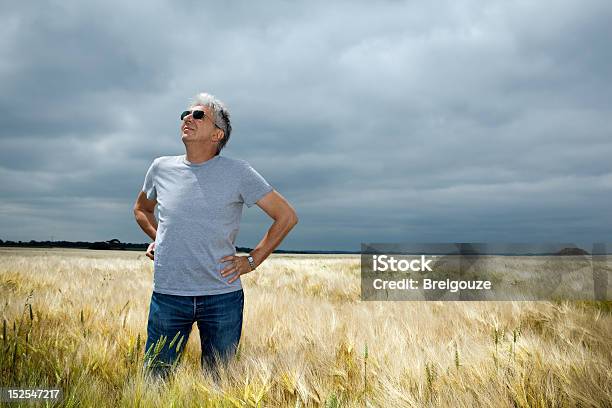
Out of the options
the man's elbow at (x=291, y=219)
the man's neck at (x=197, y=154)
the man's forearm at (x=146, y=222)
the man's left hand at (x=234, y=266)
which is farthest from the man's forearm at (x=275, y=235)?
the man's forearm at (x=146, y=222)

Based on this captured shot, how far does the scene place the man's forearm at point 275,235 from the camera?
10.3ft

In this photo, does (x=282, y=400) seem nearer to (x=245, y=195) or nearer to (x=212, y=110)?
(x=245, y=195)

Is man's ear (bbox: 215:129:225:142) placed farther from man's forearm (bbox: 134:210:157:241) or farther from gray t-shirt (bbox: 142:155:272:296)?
man's forearm (bbox: 134:210:157:241)

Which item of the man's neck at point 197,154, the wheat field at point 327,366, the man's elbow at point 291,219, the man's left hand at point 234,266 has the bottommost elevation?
the wheat field at point 327,366

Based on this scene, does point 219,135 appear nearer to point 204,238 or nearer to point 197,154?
point 197,154

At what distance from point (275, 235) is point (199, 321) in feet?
2.53

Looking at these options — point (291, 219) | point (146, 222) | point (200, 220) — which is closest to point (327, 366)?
point (291, 219)

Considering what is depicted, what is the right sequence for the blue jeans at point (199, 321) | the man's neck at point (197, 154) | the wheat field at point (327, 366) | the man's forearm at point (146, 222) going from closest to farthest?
the wheat field at point (327, 366)
the blue jeans at point (199, 321)
the man's neck at point (197, 154)
the man's forearm at point (146, 222)

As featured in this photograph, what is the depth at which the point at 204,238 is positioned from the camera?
290cm

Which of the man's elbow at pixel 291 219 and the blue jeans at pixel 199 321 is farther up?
the man's elbow at pixel 291 219

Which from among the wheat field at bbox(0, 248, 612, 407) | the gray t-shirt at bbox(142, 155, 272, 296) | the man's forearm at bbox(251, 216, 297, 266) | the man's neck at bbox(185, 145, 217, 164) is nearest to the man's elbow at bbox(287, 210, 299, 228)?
the man's forearm at bbox(251, 216, 297, 266)

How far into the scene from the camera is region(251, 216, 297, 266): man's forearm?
3.13m

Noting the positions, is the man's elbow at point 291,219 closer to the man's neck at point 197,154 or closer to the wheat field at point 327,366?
the man's neck at point 197,154

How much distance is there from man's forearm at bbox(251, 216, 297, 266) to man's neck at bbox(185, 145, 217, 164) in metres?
0.68
